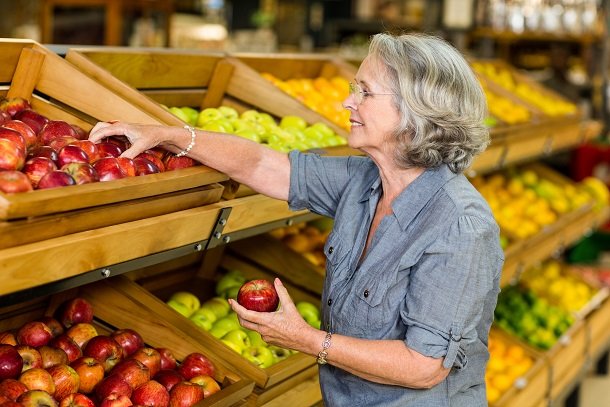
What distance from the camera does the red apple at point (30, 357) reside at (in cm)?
199

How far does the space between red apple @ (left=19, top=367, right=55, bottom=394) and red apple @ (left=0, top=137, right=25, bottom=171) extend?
48cm

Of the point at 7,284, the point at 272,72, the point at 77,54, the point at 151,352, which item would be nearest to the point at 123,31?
the point at 272,72

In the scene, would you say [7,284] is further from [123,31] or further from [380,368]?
[123,31]

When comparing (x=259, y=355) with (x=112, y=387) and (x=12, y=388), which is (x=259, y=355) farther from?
(x=12, y=388)

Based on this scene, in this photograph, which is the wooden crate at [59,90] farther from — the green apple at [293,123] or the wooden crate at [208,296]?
the green apple at [293,123]

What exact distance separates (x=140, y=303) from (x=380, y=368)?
78 centimetres

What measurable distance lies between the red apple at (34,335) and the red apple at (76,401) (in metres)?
0.27

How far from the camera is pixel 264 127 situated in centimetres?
303

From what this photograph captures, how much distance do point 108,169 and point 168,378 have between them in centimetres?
61

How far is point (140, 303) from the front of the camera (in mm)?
2418

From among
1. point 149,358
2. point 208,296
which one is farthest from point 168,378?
point 208,296

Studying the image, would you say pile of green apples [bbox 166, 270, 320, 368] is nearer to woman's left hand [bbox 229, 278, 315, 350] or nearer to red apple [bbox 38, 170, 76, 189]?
woman's left hand [bbox 229, 278, 315, 350]

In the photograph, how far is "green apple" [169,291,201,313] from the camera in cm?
288

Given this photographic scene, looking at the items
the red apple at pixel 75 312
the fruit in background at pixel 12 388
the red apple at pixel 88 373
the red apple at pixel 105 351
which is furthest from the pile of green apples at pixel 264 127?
the fruit in background at pixel 12 388
